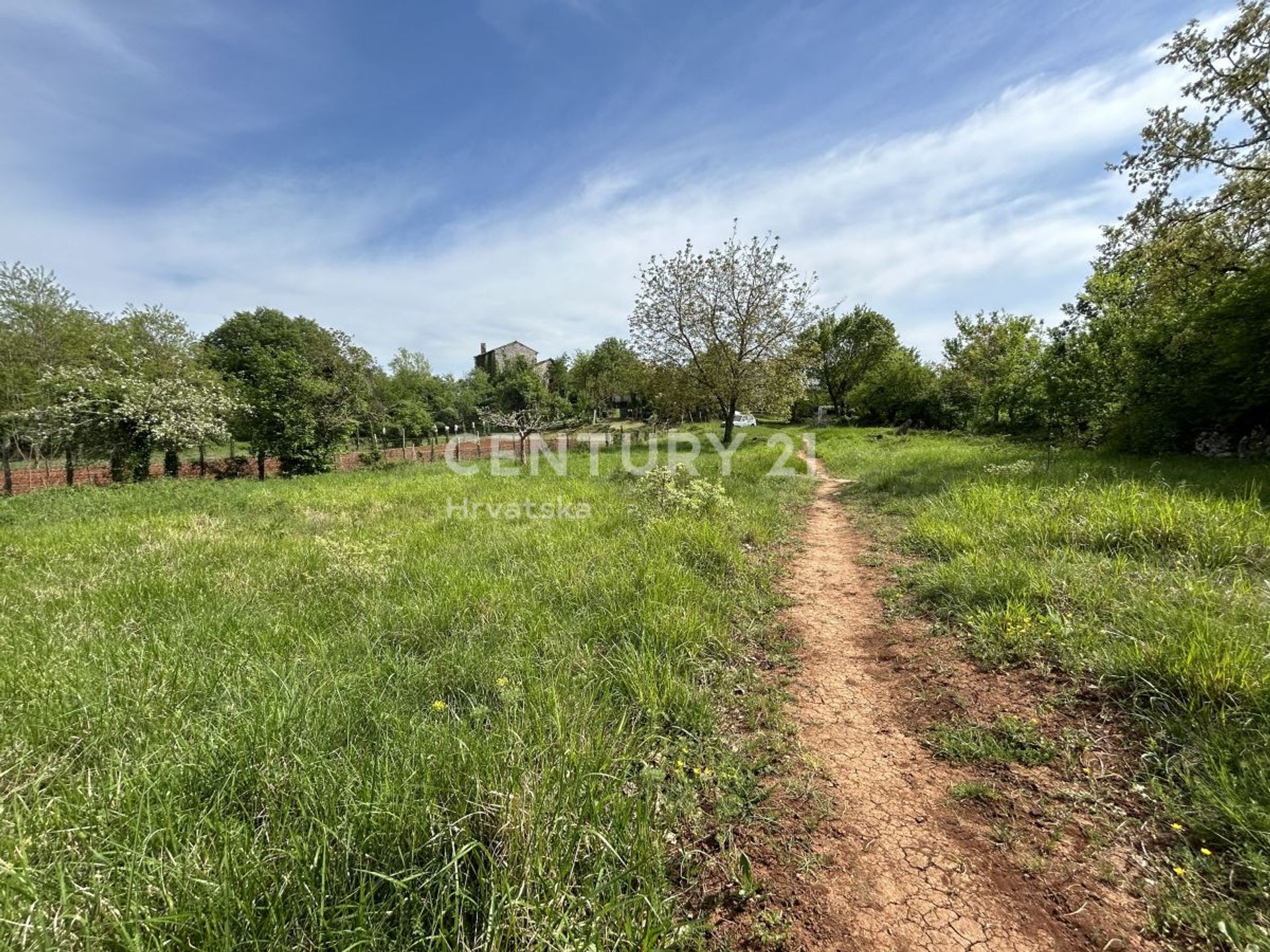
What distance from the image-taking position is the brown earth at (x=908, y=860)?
5.06 ft

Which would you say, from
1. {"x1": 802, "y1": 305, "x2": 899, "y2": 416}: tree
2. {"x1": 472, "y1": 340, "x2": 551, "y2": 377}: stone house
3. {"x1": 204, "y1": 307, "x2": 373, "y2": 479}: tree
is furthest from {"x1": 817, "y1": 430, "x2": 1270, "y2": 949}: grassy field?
{"x1": 472, "y1": 340, "x2": 551, "y2": 377}: stone house

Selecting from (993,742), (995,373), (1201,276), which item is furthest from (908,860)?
(995,373)

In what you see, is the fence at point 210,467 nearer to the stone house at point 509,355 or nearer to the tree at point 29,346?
the tree at point 29,346

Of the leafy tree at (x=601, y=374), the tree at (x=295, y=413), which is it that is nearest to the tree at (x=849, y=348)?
the leafy tree at (x=601, y=374)

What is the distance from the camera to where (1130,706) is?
8.06ft

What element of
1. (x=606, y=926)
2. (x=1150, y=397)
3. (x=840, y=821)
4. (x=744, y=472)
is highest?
(x=1150, y=397)

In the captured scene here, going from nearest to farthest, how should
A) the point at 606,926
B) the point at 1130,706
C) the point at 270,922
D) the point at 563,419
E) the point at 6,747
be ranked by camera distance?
the point at 270,922
the point at 606,926
the point at 6,747
the point at 1130,706
the point at 563,419

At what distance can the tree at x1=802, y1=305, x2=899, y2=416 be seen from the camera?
120 ft

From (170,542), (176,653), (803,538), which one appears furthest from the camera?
(803,538)

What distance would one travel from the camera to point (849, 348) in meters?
38.5

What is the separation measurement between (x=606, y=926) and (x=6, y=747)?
2.88 metres

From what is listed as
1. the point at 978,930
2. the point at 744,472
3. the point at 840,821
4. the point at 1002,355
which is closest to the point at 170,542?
the point at 840,821

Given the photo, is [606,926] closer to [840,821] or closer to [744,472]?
[840,821]

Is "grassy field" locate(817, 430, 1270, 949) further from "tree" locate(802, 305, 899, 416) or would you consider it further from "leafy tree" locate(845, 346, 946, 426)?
"tree" locate(802, 305, 899, 416)
